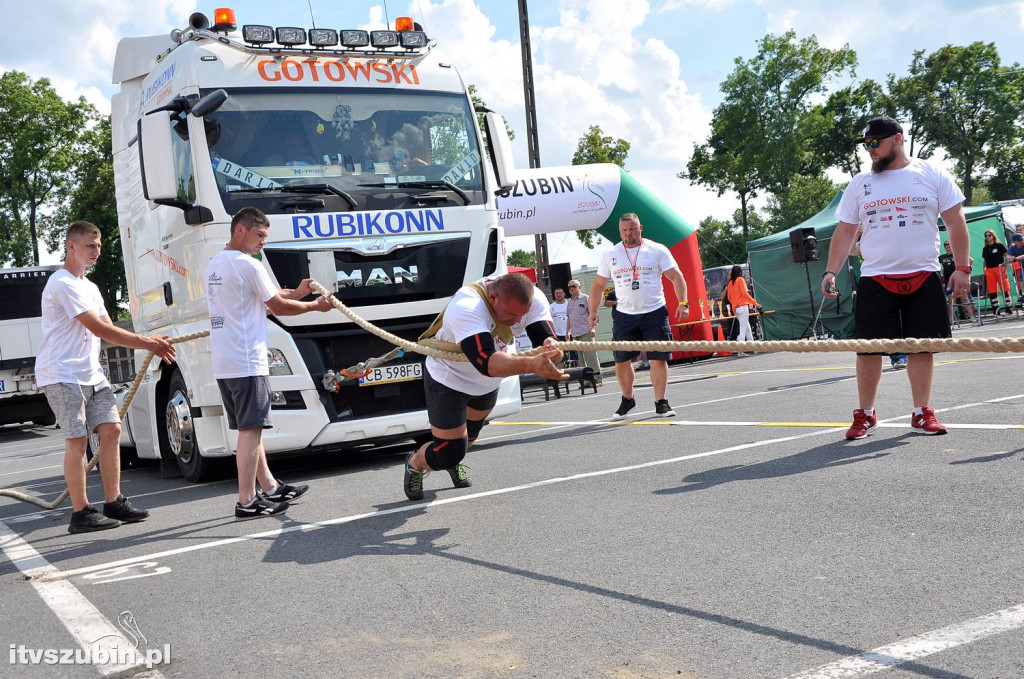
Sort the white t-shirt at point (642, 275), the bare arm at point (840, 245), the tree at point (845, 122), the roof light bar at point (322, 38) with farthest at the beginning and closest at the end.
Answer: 1. the tree at point (845, 122)
2. the white t-shirt at point (642, 275)
3. the roof light bar at point (322, 38)
4. the bare arm at point (840, 245)

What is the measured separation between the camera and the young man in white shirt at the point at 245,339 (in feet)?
20.8

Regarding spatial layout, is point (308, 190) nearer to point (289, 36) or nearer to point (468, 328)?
point (289, 36)

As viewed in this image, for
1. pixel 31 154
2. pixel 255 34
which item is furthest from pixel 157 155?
pixel 31 154

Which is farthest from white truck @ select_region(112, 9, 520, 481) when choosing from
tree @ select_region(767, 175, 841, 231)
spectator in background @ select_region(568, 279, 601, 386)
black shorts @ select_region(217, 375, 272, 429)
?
tree @ select_region(767, 175, 841, 231)

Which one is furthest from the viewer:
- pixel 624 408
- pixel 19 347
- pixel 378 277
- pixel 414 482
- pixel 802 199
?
pixel 802 199

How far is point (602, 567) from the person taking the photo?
429cm

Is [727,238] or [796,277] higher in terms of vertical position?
[727,238]

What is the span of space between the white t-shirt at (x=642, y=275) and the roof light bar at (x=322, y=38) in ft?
11.2

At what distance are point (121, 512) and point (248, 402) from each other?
121cm

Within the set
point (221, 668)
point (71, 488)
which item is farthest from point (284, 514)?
point (221, 668)

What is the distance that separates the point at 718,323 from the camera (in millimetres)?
23156

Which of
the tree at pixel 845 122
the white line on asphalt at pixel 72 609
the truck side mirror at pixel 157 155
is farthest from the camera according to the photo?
the tree at pixel 845 122

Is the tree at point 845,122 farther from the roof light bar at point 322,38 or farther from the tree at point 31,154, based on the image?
the roof light bar at point 322,38

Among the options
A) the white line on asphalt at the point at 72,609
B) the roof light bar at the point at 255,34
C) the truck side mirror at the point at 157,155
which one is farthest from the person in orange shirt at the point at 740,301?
the white line on asphalt at the point at 72,609
